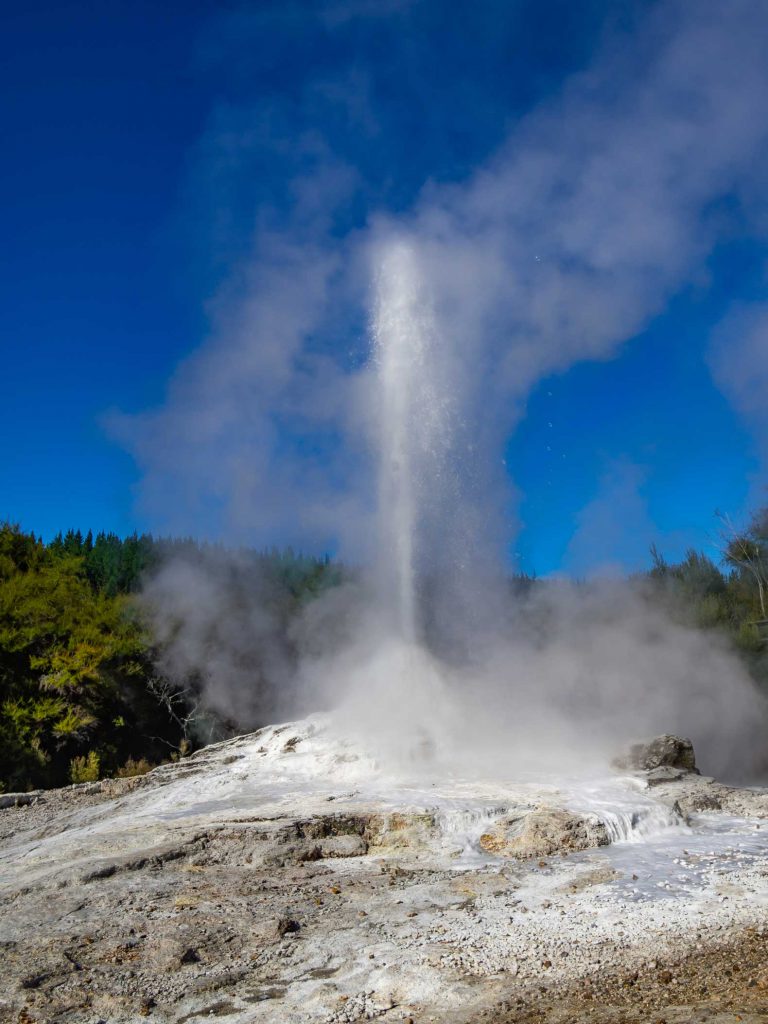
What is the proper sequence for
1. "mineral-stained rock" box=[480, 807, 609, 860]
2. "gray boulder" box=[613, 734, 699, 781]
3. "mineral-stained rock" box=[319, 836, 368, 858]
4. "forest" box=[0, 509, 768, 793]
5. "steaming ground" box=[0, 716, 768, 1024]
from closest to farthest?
"steaming ground" box=[0, 716, 768, 1024]
"mineral-stained rock" box=[480, 807, 609, 860]
"mineral-stained rock" box=[319, 836, 368, 858]
"gray boulder" box=[613, 734, 699, 781]
"forest" box=[0, 509, 768, 793]

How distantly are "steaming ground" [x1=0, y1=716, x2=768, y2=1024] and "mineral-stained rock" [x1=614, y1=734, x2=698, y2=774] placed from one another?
0.35m

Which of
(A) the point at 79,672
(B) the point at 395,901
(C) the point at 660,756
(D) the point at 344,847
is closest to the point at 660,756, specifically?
(C) the point at 660,756

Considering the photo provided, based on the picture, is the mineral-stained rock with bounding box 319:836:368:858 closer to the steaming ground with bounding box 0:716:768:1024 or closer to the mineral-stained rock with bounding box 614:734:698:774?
the steaming ground with bounding box 0:716:768:1024

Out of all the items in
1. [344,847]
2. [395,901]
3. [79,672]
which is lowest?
[395,901]

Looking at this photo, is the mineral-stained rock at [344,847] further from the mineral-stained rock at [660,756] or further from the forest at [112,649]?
the forest at [112,649]

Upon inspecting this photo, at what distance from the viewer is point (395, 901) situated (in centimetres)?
443

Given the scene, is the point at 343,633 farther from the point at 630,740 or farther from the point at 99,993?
the point at 99,993

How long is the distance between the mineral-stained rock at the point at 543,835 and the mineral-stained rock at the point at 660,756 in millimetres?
2062

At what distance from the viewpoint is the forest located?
12078 mm

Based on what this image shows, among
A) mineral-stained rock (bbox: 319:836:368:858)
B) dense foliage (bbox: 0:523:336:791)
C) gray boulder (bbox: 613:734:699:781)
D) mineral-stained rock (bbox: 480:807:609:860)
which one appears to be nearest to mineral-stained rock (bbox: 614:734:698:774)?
gray boulder (bbox: 613:734:699:781)

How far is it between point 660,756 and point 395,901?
4100 mm

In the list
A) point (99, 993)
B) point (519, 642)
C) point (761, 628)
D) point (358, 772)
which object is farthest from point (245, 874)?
point (761, 628)

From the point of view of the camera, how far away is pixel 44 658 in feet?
42.8

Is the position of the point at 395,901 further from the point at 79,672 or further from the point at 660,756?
the point at 79,672
